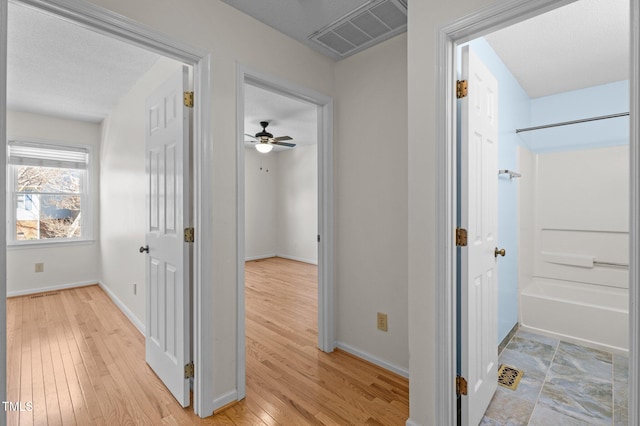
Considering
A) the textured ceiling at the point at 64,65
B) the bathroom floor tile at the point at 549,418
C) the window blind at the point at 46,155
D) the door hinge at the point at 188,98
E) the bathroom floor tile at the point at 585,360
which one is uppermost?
the textured ceiling at the point at 64,65

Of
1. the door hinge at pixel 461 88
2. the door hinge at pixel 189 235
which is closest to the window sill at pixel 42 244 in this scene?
the door hinge at pixel 189 235

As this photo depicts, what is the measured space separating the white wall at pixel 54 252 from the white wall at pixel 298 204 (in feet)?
12.0

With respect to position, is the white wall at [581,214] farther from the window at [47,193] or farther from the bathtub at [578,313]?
the window at [47,193]

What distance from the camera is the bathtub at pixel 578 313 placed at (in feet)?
8.29

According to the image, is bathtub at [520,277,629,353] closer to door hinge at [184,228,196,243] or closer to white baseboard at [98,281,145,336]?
door hinge at [184,228,196,243]

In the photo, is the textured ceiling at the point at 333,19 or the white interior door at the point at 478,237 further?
the textured ceiling at the point at 333,19

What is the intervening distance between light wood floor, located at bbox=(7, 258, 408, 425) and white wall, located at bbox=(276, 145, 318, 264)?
3.16 m

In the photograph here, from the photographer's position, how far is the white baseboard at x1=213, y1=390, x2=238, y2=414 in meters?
1.80

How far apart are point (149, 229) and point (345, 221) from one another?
1.55 m

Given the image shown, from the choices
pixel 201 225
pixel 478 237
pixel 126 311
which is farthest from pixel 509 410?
pixel 126 311

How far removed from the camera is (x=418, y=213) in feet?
5.06

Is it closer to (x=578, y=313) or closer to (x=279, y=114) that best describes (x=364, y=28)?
(x=279, y=114)

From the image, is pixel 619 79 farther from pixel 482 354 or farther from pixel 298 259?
pixel 298 259

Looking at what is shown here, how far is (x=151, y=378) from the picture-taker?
2150 millimetres
